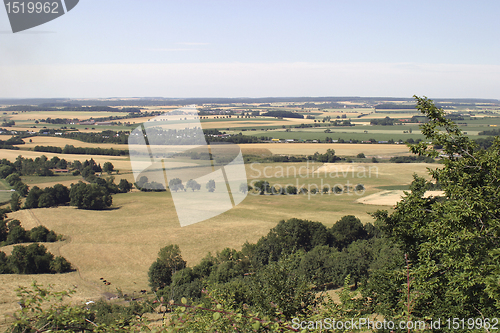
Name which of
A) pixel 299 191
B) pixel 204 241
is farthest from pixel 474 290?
pixel 299 191

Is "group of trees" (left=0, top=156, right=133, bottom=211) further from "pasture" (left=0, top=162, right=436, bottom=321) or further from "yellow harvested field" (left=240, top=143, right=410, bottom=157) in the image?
"yellow harvested field" (left=240, top=143, right=410, bottom=157)

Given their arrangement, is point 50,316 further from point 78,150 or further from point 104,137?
point 104,137

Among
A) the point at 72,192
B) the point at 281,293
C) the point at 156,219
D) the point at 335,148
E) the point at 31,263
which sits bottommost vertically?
the point at 31,263

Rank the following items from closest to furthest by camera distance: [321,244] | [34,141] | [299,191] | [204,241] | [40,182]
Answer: [321,244] → [204,241] → [299,191] → [40,182] → [34,141]

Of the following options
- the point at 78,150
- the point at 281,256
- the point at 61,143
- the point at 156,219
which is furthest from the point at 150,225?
the point at 61,143

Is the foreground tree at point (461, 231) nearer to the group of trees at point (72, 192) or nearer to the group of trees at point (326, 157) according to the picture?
the group of trees at point (72, 192)

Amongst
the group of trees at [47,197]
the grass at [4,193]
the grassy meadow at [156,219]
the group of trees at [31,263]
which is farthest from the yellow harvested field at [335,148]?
the group of trees at [31,263]

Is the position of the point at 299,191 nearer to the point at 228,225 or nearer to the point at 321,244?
the point at 228,225
